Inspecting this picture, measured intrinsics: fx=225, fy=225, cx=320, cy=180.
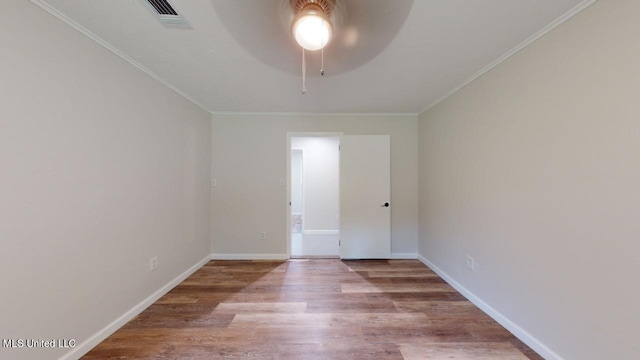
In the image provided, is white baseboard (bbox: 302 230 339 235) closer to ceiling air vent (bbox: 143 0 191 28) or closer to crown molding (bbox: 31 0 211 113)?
crown molding (bbox: 31 0 211 113)

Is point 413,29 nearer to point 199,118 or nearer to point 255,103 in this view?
point 255,103

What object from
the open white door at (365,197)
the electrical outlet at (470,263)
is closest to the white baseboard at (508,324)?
the electrical outlet at (470,263)

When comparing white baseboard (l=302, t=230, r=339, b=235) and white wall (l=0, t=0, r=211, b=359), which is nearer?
white wall (l=0, t=0, r=211, b=359)

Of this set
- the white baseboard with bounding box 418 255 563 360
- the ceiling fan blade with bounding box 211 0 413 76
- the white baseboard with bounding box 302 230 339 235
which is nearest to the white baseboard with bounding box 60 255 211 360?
the ceiling fan blade with bounding box 211 0 413 76

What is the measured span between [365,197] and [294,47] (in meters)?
2.42

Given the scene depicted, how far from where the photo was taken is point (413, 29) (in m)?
1.52

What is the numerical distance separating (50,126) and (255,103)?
196cm

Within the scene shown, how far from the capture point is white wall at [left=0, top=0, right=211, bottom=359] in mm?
1241

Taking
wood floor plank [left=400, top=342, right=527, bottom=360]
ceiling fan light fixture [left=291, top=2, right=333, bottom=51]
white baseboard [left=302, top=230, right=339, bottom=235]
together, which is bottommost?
wood floor plank [left=400, top=342, right=527, bottom=360]

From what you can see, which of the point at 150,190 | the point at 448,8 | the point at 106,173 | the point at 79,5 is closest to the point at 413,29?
the point at 448,8

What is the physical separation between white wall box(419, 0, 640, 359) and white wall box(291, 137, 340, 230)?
3330 mm

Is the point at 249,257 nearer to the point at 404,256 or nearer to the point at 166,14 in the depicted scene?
the point at 404,256

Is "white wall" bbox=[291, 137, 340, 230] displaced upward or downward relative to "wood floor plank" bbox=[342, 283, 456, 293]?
upward

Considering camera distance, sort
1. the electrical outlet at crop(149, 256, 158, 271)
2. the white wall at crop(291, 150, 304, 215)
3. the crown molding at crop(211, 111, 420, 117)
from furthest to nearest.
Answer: the white wall at crop(291, 150, 304, 215) < the crown molding at crop(211, 111, 420, 117) < the electrical outlet at crop(149, 256, 158, 271)
